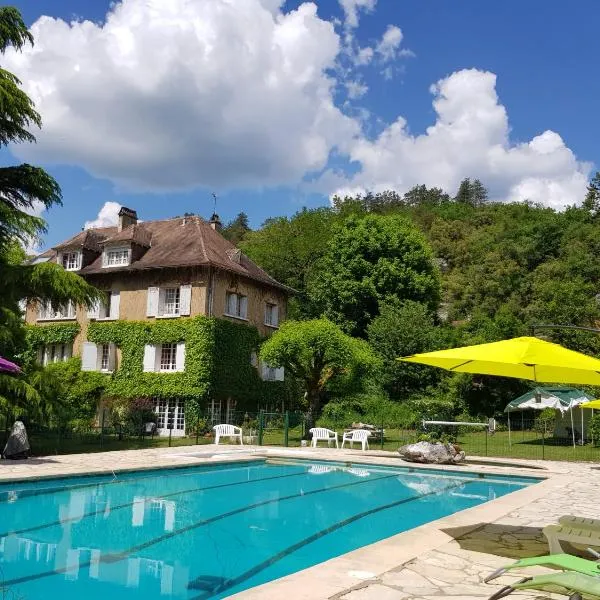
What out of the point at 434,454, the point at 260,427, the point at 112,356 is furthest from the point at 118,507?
the point at 112,356

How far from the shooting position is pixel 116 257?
32.1 meters

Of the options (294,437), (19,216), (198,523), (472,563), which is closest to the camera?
(472,563)

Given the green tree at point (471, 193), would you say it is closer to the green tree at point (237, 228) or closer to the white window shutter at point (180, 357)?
the green tree at point (237, 228)

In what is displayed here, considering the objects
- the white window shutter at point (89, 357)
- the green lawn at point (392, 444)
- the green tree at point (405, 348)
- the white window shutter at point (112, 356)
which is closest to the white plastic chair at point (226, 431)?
the green lawn at point (392, 444)

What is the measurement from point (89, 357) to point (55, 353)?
3047mm

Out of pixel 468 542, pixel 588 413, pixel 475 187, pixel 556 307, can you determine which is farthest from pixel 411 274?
pixel 475 187

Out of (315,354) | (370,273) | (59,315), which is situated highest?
(370,273)

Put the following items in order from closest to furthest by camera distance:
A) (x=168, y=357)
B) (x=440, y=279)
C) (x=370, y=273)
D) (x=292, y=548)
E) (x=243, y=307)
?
(x=292, y=548) < (x=168, y=357) < (x=243, y=307) < (x=370, y=273) < (x=440, y=279)

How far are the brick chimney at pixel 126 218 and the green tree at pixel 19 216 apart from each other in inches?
618

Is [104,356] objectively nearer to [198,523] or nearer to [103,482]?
[103,482]

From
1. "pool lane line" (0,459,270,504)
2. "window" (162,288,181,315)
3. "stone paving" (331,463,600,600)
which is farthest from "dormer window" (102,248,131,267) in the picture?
"stone paving" (331,463,600,600)

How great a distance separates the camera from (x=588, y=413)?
92.1 ft

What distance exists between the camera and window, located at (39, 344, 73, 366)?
32.4m

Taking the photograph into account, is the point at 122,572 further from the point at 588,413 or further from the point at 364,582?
the point at 588,413
